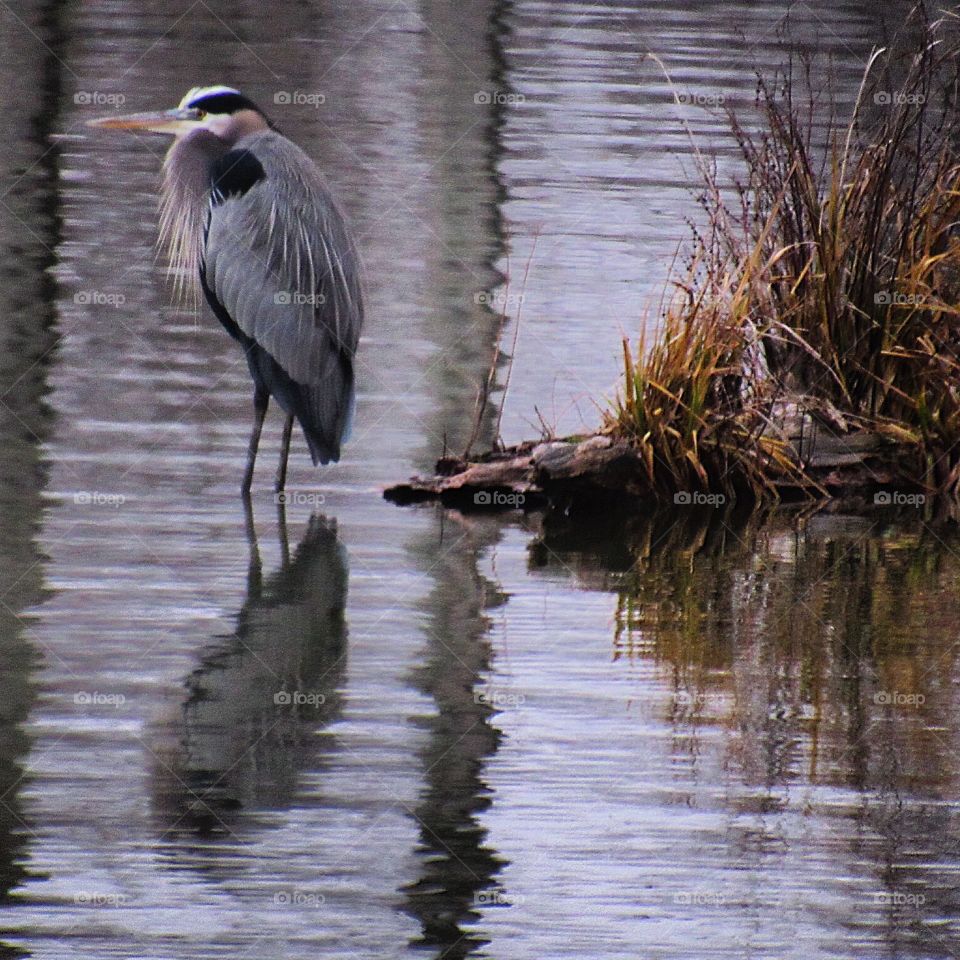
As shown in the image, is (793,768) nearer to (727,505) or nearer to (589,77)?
(727,505)

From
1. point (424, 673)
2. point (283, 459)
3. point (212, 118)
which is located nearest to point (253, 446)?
point (283, 459)

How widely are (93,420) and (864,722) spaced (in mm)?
3979

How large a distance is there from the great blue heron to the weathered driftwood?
51 cm

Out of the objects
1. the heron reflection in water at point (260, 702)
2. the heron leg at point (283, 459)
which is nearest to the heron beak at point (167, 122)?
the heron leg at point (283, 459)

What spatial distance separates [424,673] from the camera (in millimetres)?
6035

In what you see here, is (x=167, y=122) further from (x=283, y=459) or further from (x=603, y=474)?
(x=603, y=474)

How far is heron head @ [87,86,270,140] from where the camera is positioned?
849 centimetres

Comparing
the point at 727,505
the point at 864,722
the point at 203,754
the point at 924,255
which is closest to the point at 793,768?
the point at 864,722

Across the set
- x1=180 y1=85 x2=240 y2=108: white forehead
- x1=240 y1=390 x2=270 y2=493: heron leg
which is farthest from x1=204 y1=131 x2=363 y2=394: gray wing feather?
x1=180 y1=85 x2=240 y2=108: white forehead

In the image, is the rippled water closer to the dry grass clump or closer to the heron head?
the dry grass clump

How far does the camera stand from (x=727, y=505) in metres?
7.96

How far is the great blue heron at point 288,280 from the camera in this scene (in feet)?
26.6

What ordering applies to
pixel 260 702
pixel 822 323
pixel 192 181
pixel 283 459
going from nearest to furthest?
pixel 260 702, pixel 283 459, pixel 822 323, pixel 192 181

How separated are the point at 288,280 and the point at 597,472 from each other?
1.43m
